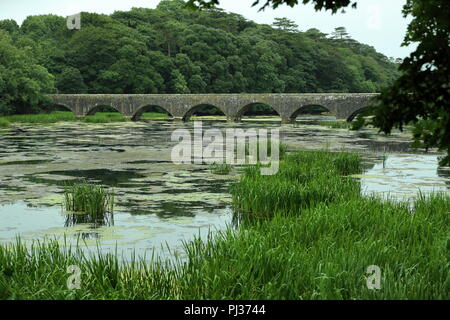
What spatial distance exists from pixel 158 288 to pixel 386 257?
2.40 m

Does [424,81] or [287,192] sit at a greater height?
[424,81]

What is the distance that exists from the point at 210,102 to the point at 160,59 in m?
17.9

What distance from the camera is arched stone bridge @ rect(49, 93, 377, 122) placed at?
4756 cm

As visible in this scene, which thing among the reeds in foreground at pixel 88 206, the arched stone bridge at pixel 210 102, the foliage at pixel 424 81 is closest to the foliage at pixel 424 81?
the foliage at pixel 424 81

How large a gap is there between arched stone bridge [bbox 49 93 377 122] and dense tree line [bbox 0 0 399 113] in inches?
126

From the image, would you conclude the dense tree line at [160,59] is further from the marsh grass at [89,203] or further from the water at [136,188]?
the marsh grass at [89,203]

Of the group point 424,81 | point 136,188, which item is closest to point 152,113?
point 136,188

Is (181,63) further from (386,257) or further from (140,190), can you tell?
(386,257)

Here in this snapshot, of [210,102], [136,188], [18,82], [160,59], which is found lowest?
[136,188]

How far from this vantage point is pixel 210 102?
2069 inches

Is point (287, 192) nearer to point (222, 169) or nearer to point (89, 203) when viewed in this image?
point (89, 203)
